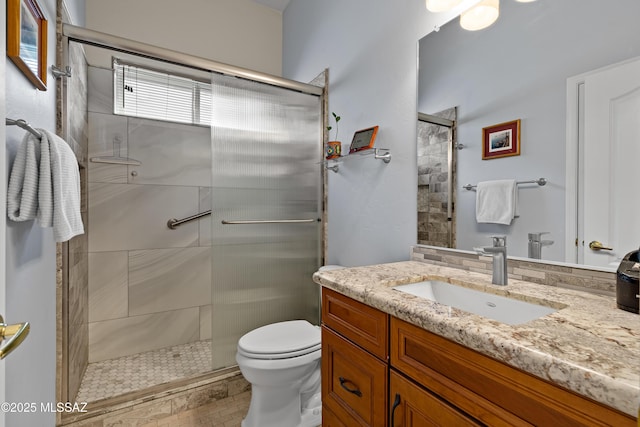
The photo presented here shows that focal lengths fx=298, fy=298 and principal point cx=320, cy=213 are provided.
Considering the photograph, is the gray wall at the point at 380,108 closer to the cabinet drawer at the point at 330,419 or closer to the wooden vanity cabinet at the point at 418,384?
the wooden vanity cabinet at the point at 418,384

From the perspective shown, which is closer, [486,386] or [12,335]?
[12,335]

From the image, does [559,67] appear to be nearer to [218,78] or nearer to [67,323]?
[218,78]

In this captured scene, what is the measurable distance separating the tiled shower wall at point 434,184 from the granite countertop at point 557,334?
40 centimetres

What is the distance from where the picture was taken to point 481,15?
123cm

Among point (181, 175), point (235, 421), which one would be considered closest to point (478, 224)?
point (235, 421)

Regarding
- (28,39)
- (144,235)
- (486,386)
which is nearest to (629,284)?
(486,386)

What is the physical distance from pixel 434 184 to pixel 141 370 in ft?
7.36

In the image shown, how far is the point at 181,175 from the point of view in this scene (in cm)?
245

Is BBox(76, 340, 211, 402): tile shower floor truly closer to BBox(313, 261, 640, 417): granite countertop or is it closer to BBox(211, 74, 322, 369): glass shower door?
BBox(211, 74, 322, 369): glass shower door

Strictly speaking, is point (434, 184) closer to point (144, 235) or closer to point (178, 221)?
point (178, 221)

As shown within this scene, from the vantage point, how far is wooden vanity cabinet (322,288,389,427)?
87 centimetres

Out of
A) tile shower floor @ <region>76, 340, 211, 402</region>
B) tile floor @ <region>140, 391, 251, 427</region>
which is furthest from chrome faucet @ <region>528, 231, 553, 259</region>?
tile shower floor @ <region>76, 340, 211, 402</region>

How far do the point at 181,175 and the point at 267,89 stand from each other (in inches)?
41.5

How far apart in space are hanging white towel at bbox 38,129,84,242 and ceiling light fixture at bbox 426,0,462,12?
63.7 inches
